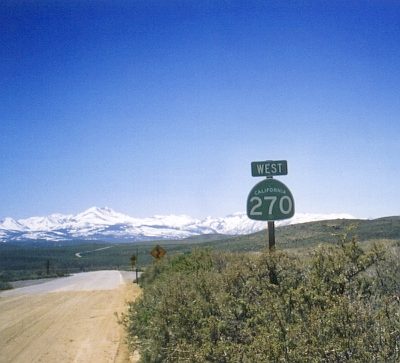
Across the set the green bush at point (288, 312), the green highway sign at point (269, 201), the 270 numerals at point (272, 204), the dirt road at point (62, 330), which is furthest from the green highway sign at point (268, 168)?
the dirt road at point (62, 330)

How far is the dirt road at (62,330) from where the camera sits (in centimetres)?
1056

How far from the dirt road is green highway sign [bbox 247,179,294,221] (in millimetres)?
4140

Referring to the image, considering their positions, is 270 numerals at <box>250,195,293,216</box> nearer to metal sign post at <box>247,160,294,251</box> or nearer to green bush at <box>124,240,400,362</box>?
metal sign post at <box>247,160,294,251</box>

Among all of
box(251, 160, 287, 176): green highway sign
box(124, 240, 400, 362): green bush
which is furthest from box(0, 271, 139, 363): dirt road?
box(251, 160, 287, 176): green highway sign

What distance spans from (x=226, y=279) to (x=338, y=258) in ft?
6.02

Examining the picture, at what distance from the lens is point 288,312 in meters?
4.66

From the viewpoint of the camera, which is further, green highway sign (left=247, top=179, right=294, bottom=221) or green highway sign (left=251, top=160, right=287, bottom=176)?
green highway sign (left=251, top=160, right=287, bottom=176)

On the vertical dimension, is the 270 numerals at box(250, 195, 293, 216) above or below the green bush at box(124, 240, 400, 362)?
above

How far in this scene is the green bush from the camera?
3541 millimetres

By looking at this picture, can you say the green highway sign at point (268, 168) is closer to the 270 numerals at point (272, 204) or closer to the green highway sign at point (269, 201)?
the green highway sign at point (269, 201)

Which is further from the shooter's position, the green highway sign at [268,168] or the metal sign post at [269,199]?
the green highway sign at [268,168]

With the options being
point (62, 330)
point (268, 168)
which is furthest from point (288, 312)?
point (62, 330)

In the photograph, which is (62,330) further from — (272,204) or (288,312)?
(288,312)

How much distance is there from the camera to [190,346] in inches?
195
